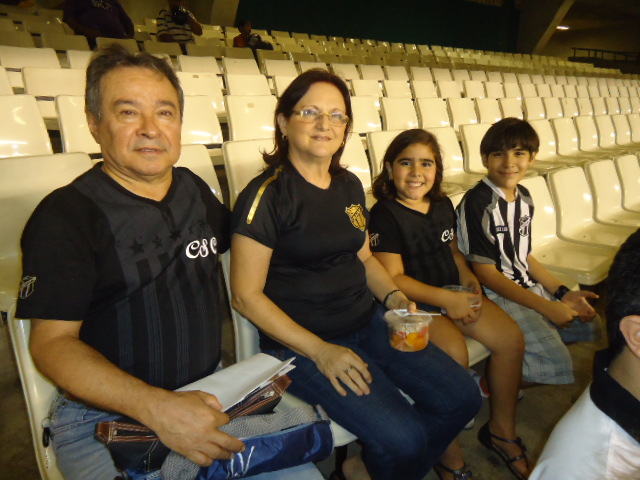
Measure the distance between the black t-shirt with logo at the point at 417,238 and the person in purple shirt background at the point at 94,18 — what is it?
4.77 meters

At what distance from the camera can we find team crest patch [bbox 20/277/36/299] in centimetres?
84

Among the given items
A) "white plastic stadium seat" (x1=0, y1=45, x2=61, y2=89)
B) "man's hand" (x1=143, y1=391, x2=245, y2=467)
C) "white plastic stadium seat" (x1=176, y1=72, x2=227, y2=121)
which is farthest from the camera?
"white plastic stadium seat" (x1=176, y1=72, x2=227, y2=121)

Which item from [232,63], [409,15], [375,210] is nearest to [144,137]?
[375,210]

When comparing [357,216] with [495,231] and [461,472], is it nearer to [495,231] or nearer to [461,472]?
[495,231]

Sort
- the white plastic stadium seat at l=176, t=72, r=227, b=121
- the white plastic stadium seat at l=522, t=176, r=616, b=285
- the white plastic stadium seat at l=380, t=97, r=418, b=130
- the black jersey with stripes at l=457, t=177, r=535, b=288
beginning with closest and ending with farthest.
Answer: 1. the black jersey with stripes at l=457, t=177, r=535, b=288
2. the white plastic stadium seat at l=522, t=176, r=616, b=285
3. the white plastic stadium seat at l=176, t=72, r=227, b=121
4. the white plastic stadium seat at l=380, t=97, r=418, b=130

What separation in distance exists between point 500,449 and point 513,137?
135 cm

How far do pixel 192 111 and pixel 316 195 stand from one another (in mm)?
2012

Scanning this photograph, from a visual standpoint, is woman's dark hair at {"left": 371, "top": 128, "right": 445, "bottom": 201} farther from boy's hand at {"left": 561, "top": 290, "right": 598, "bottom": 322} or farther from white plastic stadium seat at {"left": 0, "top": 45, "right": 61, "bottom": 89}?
white plastic stadium seat at {"left": 0, "top": 45, "right": 61, "bottom": 89}

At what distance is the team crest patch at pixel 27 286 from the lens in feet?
2.75

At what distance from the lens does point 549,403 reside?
192 centimetres

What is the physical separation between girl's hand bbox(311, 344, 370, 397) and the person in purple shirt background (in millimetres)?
5248

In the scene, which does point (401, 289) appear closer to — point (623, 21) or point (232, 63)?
point (232, 63)

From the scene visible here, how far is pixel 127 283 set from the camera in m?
0.97

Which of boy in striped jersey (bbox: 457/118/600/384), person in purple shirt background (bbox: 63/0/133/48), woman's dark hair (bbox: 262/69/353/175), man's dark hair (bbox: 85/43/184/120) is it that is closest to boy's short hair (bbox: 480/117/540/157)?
boy in striped jersey (bbox: 457/118/600/384)
